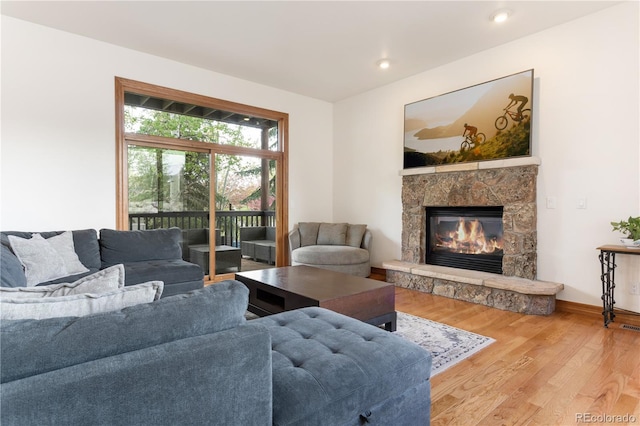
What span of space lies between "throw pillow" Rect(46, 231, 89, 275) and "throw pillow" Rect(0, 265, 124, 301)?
222 cm

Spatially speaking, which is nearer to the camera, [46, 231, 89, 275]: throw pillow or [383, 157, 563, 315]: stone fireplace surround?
[46, 231, 89, 275]: throw pillow

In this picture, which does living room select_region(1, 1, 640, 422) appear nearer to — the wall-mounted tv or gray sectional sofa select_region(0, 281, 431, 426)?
the wall-mounted tv

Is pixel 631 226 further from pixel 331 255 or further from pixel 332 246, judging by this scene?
pixel 332 246

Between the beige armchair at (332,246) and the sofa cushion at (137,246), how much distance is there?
1.82 m

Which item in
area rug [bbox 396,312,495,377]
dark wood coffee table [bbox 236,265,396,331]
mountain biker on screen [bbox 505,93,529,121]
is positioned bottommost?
area rug [bbox 396,312,495,377]

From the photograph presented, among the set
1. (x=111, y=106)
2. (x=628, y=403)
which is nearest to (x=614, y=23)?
(x=628, y=403)

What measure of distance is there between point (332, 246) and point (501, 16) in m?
3.42

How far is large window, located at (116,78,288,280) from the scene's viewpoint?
4176 mm

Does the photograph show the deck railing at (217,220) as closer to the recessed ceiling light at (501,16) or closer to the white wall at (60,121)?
the white wall at (60,121)

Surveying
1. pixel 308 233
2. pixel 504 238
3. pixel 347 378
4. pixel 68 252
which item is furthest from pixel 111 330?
pixel 308 233

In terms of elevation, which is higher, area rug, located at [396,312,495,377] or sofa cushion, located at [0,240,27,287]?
sofa cushion, located at [0,240,27,287]

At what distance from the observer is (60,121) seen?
3.63m

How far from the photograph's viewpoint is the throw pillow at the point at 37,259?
2656 millimetres

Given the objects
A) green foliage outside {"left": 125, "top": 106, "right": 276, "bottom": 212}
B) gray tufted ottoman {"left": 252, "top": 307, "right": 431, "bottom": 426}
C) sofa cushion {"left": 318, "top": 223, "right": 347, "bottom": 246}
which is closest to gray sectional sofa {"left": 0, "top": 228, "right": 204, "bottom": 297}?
green foliage outside {"left": 125, "top": 106, "right": 276, "bottom": 212}
